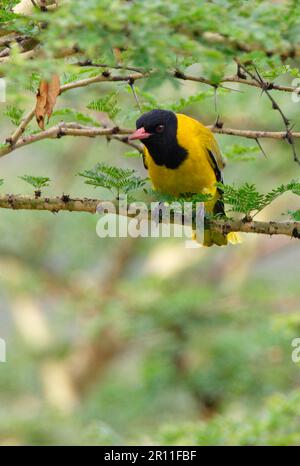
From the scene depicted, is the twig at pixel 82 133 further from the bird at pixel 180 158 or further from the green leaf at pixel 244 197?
the bird at pixel 180 158

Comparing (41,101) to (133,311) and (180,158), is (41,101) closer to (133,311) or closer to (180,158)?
(180,158)

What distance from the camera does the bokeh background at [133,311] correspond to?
8414 mm

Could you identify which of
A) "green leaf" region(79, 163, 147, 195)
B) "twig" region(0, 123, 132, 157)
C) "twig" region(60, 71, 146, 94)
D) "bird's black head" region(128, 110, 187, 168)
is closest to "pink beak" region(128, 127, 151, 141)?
"bird's black head" region(128, 110, 187, 168)

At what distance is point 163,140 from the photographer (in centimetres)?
414

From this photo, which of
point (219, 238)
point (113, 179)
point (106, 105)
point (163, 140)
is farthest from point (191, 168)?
point (113, 179)

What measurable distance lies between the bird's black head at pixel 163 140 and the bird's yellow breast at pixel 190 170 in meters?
0.02

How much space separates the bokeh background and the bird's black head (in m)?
2.01

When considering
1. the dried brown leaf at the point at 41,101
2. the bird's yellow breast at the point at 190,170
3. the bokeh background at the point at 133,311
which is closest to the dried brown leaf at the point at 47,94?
the dried brown leaf at the point at 41,101

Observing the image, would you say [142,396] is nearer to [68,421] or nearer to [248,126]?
[68,421]

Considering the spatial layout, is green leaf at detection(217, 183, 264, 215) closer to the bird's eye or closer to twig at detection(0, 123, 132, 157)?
twig at detection(0, 123, 132, 157)

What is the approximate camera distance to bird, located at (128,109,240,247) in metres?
4.14

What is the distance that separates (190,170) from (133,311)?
488 cm
